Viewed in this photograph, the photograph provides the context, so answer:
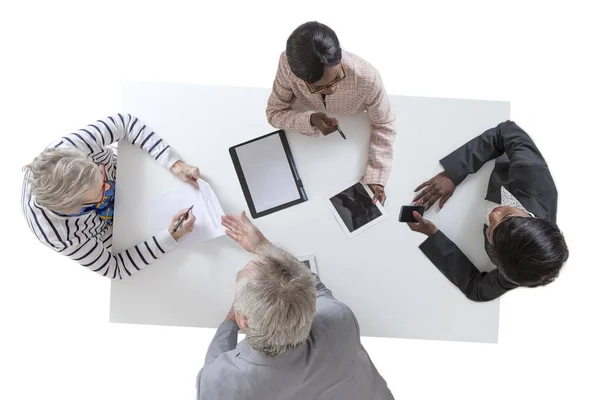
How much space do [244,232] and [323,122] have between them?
1.96 ft

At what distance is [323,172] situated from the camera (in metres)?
2.03

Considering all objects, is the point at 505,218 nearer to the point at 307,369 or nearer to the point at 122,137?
the point at 307,369

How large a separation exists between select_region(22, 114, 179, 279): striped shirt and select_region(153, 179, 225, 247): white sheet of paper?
0.26 feet

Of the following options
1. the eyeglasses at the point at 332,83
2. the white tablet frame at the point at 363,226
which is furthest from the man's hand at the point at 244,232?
the eyeglasses at the point at 332,83

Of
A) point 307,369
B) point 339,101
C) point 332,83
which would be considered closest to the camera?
point 307,369

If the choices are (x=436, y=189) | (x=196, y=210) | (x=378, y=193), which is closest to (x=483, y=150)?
(x=436, y=189)

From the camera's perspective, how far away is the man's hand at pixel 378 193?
200 centimetres

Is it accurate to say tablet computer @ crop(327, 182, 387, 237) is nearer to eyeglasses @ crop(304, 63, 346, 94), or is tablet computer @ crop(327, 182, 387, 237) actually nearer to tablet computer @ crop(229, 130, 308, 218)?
tablet computer @ crop(229, 130, 308, 218)

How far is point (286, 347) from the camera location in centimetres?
149

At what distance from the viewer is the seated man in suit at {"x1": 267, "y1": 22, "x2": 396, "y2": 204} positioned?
1.68 meters

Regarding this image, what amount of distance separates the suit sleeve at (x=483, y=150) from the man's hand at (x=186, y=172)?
3.63 feet

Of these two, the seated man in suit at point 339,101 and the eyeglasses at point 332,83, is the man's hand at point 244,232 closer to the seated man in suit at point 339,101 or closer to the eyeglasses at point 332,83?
the seated man in suit at point 339,101

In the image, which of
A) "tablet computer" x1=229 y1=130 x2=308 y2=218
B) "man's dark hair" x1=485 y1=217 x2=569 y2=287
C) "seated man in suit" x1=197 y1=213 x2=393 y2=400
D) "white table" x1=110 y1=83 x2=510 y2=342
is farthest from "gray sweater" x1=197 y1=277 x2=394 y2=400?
"man's dark hair" x1=485 y1=217 x2=569 y2=287

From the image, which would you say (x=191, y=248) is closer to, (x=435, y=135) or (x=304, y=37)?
(x=304, y=37)
